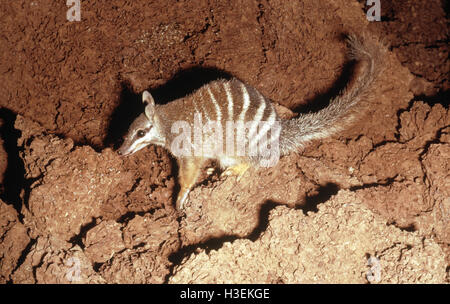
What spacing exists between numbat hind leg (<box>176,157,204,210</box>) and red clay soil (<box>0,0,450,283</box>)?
24cm

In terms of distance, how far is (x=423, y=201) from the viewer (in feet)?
9.82

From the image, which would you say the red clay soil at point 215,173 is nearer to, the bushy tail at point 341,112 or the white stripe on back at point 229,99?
the bushy tail at point 341,112

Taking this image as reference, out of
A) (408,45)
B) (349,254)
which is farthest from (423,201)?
(408,45)

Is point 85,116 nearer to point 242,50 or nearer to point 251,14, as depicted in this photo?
point 242,50

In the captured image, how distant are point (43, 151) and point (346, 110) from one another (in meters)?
3.54

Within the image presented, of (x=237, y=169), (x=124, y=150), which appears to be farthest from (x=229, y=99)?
(x=124, y=150)

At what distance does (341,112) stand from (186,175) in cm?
210

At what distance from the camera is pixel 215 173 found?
4.01 metres

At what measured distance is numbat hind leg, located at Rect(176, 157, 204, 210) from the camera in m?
3.43

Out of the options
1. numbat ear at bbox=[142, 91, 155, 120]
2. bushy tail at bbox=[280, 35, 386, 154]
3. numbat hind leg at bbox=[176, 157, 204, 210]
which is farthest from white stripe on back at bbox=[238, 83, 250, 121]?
numbat ear at bbox=[142, 91, 155, 120]

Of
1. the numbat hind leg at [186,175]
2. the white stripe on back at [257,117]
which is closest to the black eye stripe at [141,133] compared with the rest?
the numbat hind leg at [186,175]

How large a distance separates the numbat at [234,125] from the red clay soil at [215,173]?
10.9 inches

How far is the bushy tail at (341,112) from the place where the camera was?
11.7 ft

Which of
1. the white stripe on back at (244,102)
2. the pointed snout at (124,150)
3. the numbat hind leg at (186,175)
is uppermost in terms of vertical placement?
the white stripe on back at (244,102)
